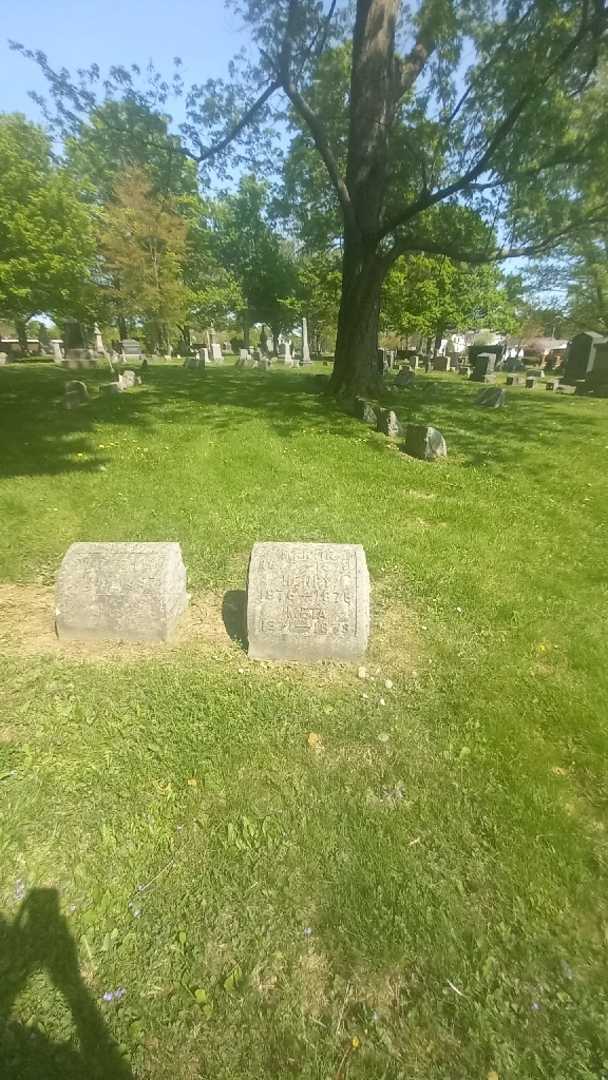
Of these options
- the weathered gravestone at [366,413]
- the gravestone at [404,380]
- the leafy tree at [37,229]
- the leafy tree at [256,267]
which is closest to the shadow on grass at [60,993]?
the weathered gravestone at [366,413]

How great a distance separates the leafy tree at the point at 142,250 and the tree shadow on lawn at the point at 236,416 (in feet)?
69.5

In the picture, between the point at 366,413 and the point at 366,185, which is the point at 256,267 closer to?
the point at 366,185

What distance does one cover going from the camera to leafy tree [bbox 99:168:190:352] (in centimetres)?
3541

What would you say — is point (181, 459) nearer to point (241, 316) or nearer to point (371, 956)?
point (371, 956)

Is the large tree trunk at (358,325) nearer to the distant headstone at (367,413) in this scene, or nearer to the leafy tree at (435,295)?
the distant headstone at (367,413)

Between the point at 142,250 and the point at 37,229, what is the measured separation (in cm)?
1379

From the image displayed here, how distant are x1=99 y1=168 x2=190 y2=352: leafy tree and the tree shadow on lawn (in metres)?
21.2

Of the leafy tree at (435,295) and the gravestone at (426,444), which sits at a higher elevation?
the leafy tree at (435,295)

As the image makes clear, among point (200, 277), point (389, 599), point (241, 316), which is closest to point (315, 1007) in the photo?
point (389, 599)

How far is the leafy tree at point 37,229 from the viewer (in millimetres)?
23484

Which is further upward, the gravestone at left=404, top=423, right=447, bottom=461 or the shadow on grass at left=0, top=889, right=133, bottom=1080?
the gravestone at left=404, top=423, right=447, bottom=461

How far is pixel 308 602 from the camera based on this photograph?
4.01 metres

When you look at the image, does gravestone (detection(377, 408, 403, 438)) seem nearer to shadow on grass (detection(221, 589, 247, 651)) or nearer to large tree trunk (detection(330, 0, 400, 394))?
large tree trunk (detection(330, 0, 400, 394))

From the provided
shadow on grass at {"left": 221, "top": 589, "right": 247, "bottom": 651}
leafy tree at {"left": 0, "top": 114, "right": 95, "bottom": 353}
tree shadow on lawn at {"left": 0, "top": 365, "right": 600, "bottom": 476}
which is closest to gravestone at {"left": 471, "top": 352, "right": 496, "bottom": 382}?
tree shadow on lawn at {"left": 0, "top": 365, "right": 600, "bottom": 476}
